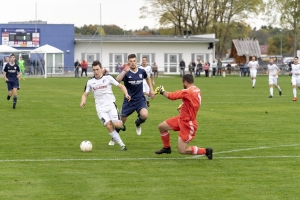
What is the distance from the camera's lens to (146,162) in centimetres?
1219

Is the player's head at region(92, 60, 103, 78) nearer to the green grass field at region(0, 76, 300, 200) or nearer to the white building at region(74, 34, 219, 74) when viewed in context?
the green grass field at region(0, 76, 300, 200)

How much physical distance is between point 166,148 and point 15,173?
317 centimetres

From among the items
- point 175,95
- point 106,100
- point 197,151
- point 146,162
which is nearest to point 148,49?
point 106,100

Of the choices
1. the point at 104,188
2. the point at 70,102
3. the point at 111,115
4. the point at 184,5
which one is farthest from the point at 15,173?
the point at 184,5

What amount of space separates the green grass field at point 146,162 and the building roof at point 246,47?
69.3 meters

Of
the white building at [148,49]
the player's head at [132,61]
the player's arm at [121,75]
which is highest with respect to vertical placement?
the white building at [148,49]

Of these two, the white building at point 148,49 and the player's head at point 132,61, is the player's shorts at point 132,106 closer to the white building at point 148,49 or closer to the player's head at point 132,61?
the player's head at point 132,61

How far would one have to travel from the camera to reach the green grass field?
9648 mm

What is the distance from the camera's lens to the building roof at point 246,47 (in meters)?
90.3

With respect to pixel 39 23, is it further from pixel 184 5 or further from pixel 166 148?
pixel 166 148

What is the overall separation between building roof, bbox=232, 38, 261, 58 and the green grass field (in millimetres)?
69308

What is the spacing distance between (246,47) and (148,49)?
19103mm

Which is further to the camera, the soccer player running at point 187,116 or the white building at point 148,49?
the white building at point 148,49

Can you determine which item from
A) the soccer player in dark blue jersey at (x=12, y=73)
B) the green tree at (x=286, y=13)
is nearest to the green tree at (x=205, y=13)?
the green tree at (x=286, y=13)
